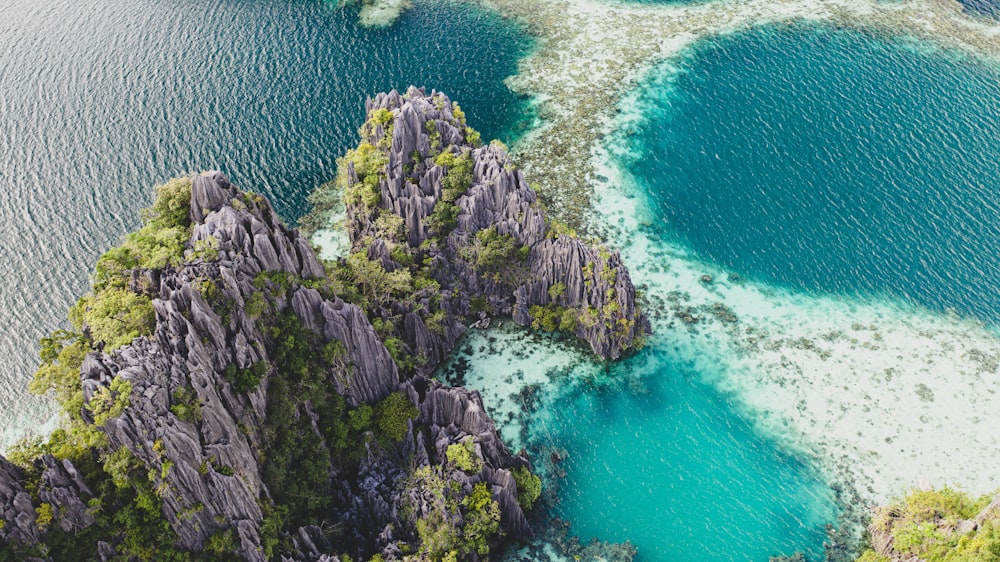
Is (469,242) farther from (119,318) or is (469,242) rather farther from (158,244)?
(119,318)

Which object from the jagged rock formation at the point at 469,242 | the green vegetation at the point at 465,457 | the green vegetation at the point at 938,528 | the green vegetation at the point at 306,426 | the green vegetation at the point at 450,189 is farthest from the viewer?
the green vegetation at the point at 450,189

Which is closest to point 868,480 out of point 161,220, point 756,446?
point 756,446

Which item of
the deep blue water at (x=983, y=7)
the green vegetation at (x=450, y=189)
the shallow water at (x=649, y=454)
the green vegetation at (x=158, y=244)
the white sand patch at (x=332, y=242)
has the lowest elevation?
the shallow water at (x=649, y=454)

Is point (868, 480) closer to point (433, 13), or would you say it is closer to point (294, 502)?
point (294, 502)

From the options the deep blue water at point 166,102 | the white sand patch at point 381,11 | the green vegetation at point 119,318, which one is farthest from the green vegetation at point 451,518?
the white sand patch at point 381,11

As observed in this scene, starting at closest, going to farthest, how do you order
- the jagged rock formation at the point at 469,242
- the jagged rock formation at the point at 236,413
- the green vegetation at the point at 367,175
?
the jagged rock formation at the point at 236,413 → the jagged rock formation at the point at 469,242 → the green vegetation at the point at 367,175

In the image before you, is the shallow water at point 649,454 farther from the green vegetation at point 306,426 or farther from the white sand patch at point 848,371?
the green vegetation at point 306,426

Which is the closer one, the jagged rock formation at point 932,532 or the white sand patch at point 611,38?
the jagged rock formation at point 932,532

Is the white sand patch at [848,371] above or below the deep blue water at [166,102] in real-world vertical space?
below
